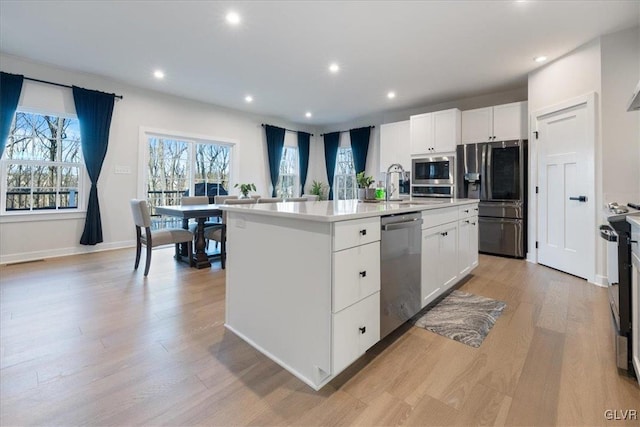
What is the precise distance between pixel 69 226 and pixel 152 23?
3.27 meters

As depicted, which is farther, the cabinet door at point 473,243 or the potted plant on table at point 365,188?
the cabinet door at point 473,243

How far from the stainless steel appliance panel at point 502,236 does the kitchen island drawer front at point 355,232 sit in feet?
11.9

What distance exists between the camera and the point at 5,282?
3.03 metres

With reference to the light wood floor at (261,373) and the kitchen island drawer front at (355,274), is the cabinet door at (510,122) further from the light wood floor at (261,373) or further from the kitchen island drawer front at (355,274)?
the kitchen island drawer front at (355,274)

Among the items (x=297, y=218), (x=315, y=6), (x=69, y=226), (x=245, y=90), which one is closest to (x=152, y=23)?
(x=315, y=6)

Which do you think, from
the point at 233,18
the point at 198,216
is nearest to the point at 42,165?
the point at 198,216

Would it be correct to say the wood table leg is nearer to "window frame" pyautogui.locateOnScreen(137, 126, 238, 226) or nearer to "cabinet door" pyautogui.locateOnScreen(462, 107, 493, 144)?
"window frame" pyautogui.locateOnScreen(137, 126, 238, 226)

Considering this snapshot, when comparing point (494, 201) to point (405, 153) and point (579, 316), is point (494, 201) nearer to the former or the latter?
point (405, 153)

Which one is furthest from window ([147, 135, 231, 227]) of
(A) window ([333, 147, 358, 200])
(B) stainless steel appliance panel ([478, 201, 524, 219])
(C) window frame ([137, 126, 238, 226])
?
(B) stainless steel appliance panel ([478, 201, 524, 219])

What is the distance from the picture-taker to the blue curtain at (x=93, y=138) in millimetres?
4281

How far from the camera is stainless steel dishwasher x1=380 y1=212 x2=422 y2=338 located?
175cm

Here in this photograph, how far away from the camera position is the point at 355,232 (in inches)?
59.4

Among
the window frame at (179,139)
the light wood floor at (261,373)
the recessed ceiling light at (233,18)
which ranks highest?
the recessed ceiling light at (233,18)

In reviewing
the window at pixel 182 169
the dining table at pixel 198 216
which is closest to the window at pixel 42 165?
the window at pixel 182 169
